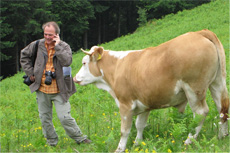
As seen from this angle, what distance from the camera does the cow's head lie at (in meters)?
5.24

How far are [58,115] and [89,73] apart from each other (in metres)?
1.03

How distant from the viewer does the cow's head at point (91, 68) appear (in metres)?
5.24

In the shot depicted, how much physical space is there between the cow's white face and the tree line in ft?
67.7

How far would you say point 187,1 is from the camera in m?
41.0

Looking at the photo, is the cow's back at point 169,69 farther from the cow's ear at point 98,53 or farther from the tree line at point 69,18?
the tree line at point 69,18

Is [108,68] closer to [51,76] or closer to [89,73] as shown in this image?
[89,73]

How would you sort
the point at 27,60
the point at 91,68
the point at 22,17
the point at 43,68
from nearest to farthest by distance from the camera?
the point at 43,68 < the point at 27,60 < the point at 91,68 < the point at 22,17

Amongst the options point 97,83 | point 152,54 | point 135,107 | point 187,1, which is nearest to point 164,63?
point 152,54

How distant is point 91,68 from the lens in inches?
212

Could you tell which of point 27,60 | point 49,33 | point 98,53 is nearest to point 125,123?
point 98,53

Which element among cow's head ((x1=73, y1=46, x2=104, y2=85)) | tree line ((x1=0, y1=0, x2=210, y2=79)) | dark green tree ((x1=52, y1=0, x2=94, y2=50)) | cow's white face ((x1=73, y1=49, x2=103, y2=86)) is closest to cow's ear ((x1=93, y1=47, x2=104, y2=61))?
cow's head ((x1=73, y1=46, x2=104, y2=85))

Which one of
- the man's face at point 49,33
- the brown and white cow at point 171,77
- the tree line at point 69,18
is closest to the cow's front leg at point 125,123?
the brown and white cow at point 171,77

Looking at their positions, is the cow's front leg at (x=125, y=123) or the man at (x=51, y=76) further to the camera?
the man at (x=51, y=76)

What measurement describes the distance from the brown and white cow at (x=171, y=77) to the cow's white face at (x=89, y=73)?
0.64ft
